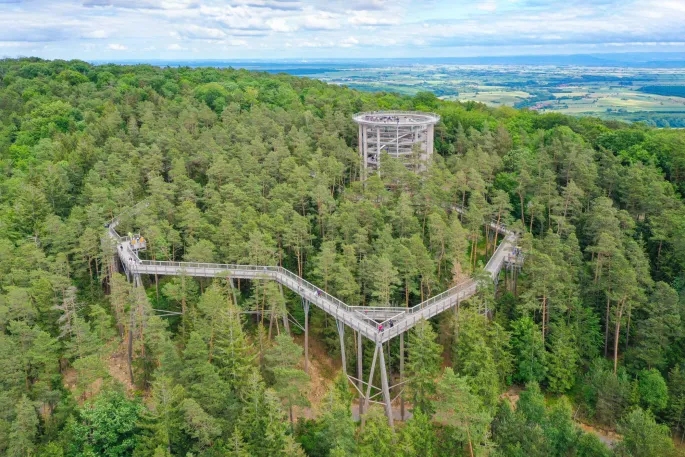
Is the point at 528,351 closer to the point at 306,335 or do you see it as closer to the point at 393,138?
the point at 306,335

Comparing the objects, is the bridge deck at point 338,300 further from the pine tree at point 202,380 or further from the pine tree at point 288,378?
the pine tree at point 202,380

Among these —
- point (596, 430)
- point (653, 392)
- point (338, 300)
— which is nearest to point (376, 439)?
point (338, 300)

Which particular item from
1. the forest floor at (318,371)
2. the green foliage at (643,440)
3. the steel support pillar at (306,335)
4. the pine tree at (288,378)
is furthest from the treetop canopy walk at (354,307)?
the green foliage at (643,440)

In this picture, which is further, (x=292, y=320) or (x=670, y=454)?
(x=292, y=320)

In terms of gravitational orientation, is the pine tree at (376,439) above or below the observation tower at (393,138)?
below

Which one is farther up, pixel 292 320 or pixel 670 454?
pixel 292 320

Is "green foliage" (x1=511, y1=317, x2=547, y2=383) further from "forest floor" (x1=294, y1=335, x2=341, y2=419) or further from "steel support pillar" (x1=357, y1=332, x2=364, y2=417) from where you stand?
"forest floor" (x1=294, y1=335, x2=341, y2=419)

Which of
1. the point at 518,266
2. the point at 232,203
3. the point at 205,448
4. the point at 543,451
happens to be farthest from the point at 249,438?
the point at 518,266

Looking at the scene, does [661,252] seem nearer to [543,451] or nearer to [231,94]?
[543,451]
